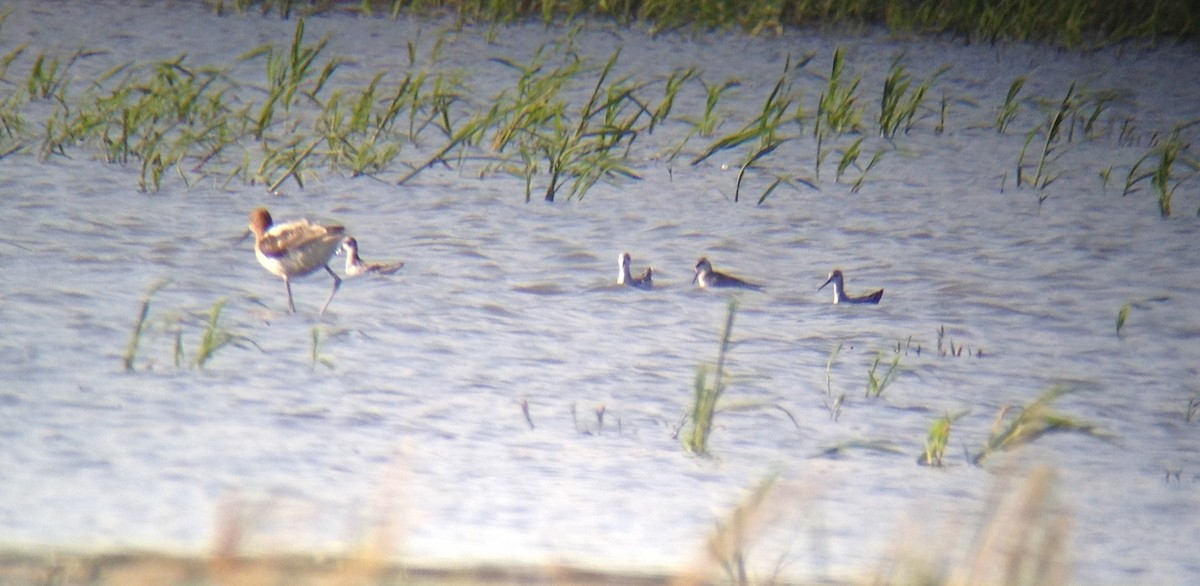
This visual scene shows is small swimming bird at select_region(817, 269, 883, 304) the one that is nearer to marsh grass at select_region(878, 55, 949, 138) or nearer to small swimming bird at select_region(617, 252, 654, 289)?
small swimming bird at select_region(617, 252, 654, 289)

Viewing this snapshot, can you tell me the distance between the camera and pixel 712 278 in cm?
488

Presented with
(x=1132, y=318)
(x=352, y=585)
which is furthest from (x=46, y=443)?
(x=1132, y=318)

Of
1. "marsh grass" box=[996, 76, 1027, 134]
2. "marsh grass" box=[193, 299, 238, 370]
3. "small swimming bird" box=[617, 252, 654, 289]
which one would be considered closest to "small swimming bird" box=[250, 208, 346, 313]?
"marsh grass" box=[193, 299, 238, 370]

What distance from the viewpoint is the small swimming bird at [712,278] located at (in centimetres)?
488

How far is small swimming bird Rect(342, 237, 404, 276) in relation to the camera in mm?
4852

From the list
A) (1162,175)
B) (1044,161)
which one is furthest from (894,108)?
(1162,175)

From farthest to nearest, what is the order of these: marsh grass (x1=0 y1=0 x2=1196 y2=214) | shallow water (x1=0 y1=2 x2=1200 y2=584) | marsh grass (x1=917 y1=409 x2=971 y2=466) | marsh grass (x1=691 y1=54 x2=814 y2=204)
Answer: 1. marsh grass (x1=0 y1=0 x2=1196 y2=214)
2. marsh grass (x1=691 y1=54 x2=814 y2=204)
3. marsh grass (x1=917 y1=409 x2=971 y2=466)
4. shallow water (x1=0 y1=2 x2=1200 y2=584)

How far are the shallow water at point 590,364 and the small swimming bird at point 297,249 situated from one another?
0.10 m

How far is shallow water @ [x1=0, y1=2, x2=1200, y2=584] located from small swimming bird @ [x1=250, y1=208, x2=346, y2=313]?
104 mm

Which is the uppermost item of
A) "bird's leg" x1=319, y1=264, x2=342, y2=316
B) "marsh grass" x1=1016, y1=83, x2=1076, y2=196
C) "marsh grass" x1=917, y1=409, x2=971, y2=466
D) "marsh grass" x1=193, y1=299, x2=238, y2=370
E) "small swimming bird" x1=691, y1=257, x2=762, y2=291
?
"marsh grass" x1=1016, y1=83, x2=1076, y2=196

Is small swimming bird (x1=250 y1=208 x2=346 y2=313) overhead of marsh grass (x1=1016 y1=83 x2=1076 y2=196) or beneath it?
beneath

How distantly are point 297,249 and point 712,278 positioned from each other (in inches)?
50.6

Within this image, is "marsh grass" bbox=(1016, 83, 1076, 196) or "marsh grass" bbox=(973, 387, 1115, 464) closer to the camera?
"marsh grass" bbox=(973, 387, 1115, 464)

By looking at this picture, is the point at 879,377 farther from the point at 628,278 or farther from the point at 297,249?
the point at 297,249
